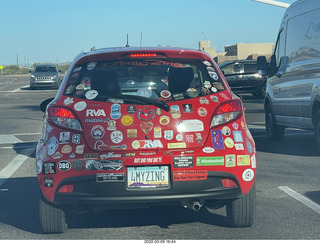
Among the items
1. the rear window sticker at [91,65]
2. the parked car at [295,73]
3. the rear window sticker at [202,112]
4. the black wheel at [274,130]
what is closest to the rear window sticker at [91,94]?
the rear window sticker at [91,65]

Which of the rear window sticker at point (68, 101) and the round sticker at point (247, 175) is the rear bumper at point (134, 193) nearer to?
the round sticker at point (247, 175)

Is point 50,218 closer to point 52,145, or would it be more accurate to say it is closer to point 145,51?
point 52,145

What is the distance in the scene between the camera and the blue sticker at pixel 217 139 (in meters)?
5.18

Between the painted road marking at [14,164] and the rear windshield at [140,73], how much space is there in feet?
10.4

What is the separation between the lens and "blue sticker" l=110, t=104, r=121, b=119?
17.2ft

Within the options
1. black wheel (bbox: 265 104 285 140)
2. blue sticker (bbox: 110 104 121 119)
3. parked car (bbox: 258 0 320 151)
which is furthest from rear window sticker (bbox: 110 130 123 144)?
black wheel (bbox: 265 104 285 140)

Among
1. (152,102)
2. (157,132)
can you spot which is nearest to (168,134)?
(157,132)

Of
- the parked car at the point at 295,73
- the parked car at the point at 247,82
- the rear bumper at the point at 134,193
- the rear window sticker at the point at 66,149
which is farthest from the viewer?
the parked car at the point at 247,82

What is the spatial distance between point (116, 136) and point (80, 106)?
40cm

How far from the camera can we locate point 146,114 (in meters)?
5.26

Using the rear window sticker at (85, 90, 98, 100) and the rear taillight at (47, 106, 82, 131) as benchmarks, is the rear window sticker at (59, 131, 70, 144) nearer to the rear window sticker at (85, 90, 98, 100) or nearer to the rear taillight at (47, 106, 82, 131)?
the rear taillight at (47, 106, 82, 131)

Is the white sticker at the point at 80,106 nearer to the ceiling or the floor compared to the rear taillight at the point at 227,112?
nearer to the ceiling

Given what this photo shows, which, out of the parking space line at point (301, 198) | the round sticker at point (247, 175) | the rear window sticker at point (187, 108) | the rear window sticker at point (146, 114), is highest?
the rear window sticker at point (187, 108)

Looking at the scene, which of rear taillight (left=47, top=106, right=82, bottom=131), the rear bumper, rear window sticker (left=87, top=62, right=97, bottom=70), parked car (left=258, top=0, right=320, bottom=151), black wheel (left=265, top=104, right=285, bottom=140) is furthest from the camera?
black wheel (left=265, top=104, right=285, bottom=140)
